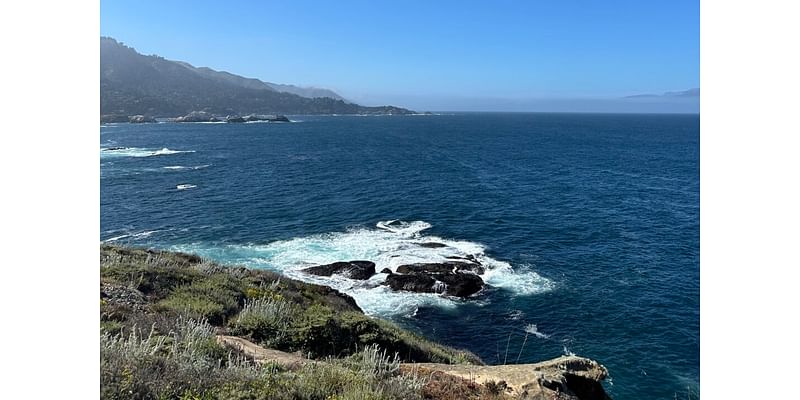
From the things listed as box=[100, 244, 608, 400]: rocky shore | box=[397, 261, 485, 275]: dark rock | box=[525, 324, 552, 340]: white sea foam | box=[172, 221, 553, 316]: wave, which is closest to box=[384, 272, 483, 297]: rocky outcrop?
box=[172, 221, 553, 316]: wave

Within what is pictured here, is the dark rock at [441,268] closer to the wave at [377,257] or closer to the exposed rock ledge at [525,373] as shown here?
the wave at [377,257]

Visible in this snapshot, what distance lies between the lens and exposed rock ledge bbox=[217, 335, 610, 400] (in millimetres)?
7316

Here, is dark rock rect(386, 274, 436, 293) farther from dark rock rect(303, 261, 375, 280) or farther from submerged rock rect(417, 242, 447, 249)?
submerged rock rect(417, 242, 447, 249)

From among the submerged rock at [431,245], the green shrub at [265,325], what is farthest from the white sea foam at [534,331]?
the green shrub at [265,325]

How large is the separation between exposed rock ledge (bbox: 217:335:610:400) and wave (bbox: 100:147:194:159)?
88.1 meters

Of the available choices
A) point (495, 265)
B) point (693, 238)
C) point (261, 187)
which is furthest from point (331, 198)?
point (693, 238)

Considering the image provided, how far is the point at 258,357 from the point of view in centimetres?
771

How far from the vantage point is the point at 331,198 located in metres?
51.8

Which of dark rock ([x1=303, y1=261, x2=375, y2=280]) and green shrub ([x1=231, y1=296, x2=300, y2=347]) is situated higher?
green shrub ([x1=231, y1=296, x2=300, y2=347])

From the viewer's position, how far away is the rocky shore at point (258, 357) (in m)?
5.41

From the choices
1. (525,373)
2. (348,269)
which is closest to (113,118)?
(348,269)

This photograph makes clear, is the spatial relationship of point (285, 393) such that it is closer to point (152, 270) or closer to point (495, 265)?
point (152, 270)

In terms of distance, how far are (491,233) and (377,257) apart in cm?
1052

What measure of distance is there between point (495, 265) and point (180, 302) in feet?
81.9
